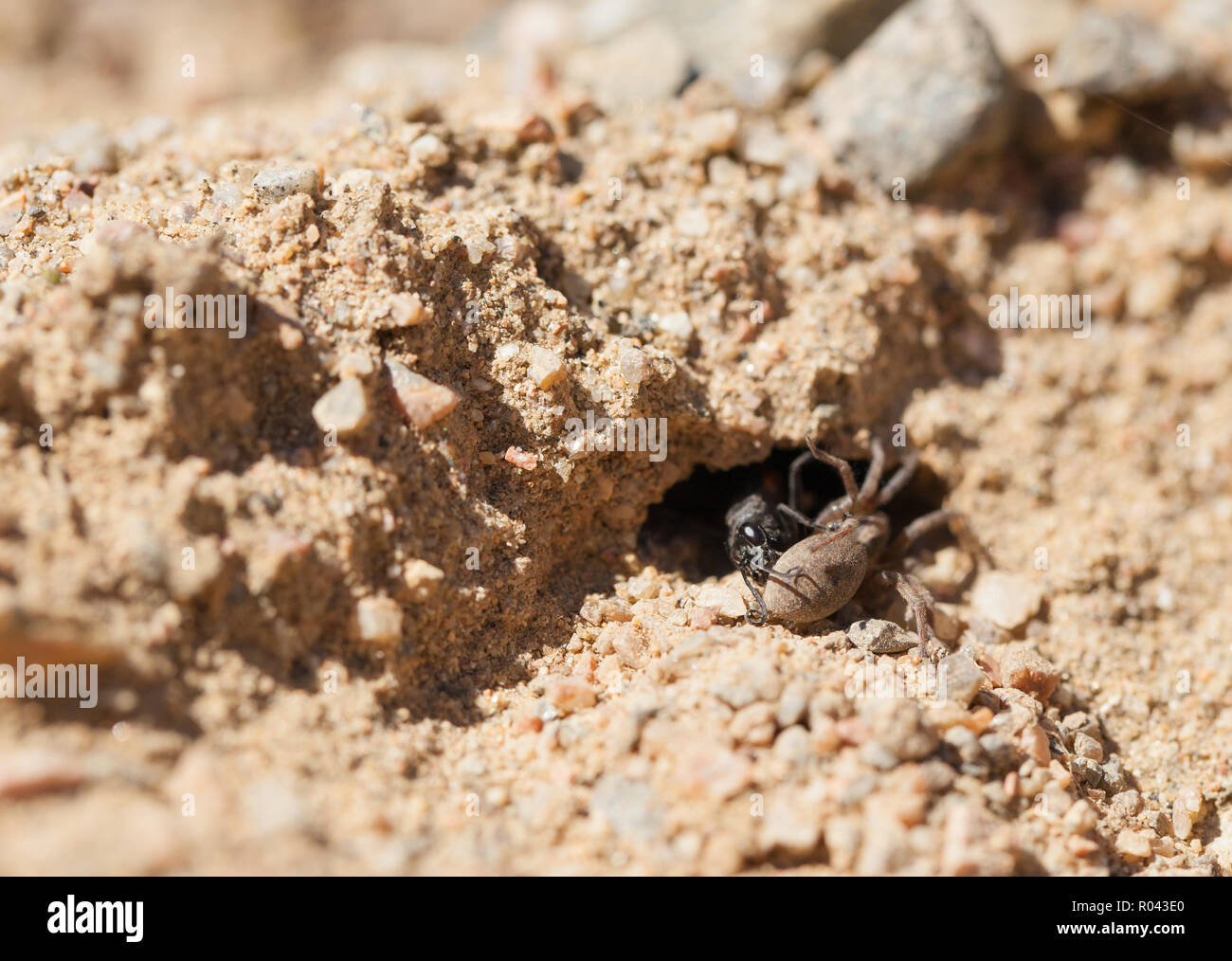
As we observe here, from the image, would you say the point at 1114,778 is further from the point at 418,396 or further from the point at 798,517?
the point at 418,396

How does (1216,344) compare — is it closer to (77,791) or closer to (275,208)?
(275,208)

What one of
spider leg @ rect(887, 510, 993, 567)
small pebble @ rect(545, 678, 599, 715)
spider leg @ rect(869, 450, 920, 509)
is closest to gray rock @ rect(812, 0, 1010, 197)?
spider leg @ rect(869, 450, 920, 509)

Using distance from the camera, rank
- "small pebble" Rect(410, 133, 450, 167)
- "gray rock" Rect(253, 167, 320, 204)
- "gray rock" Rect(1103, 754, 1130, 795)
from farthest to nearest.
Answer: "small pebble" Rect(410, 133, 450, 167)
"gray rock" Rect(1103, 754, 1130, 795)
"gray rock" Rect(253, 167, 320, 204)

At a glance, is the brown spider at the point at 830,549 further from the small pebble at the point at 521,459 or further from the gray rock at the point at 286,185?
the gray rock at the point at 286,185

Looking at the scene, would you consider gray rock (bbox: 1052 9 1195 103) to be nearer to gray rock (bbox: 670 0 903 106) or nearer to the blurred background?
gray rock (bbox: 670 0 903 106)

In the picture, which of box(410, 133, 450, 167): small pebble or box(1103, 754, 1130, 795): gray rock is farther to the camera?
box(410, 133, 450, 167): small pebble

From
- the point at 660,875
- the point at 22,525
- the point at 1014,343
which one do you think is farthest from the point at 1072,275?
the point at 22,525

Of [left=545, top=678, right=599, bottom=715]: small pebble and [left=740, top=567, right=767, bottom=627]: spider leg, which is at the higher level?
[left=740, top=567, right=767, bottom=627]: spider leg
